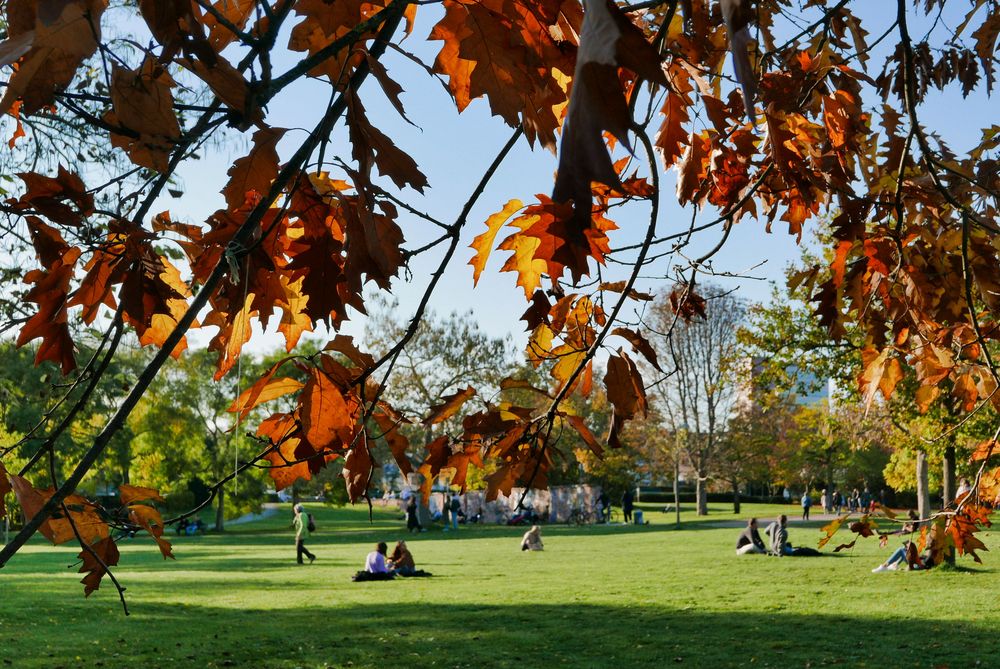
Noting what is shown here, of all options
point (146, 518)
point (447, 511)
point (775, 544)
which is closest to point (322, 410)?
point (146, 518)

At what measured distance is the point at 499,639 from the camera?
9562 millimetres

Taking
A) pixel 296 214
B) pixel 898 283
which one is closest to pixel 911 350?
pixel 898 283

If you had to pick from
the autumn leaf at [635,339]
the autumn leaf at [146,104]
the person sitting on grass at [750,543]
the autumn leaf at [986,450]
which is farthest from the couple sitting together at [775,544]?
the autumn leaf at [146,104]

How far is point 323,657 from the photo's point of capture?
28.4 ft

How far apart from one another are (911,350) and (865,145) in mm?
677

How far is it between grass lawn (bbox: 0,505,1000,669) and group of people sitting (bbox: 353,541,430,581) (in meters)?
0.43

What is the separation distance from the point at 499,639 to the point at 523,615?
1.73 meters

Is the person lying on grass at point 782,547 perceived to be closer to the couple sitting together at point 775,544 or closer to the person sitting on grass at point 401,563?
the couple sitting together at point 775,544

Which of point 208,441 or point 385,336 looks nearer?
point 385,336

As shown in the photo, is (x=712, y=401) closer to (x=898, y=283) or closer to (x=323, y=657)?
(x=323, y=657)

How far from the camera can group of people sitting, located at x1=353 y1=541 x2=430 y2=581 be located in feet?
51.5

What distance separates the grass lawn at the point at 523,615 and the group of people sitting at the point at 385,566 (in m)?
0.43

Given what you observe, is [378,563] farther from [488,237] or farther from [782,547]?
[488,237]

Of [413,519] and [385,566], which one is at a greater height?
[385,566]
